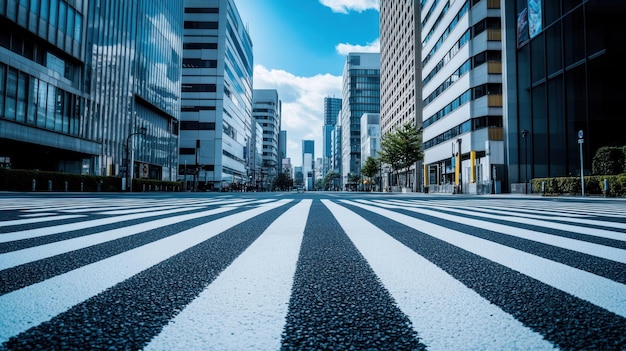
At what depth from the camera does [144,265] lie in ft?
6.15

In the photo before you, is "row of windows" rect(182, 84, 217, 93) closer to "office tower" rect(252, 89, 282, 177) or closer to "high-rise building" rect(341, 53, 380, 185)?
"high-rise building" rect(341, 53, 380, 185)

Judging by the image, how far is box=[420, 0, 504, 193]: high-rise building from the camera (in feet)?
100

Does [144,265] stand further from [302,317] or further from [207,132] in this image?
[207,132]

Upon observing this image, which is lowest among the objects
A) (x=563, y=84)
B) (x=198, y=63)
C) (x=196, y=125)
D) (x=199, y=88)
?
(x=563, y=84)

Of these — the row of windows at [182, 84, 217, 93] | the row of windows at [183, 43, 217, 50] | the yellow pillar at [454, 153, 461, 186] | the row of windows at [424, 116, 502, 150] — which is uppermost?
the row of windows at [183, 43, 217, 50]

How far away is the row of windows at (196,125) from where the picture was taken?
63.0 metres

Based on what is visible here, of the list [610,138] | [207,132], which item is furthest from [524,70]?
[207,132]

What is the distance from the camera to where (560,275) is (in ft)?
5.44

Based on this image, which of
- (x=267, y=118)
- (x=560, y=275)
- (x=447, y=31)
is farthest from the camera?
(x=267, y=118)

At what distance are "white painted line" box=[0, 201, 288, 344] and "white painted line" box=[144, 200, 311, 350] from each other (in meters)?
0.43

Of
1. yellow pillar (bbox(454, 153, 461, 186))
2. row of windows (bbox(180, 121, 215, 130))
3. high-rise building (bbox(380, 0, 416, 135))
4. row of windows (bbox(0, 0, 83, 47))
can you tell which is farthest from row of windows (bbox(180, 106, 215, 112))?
yellow pillar (bbox(454, 153, 461, 186))

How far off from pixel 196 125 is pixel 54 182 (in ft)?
140

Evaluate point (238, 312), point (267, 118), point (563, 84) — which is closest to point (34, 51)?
point (238, 312)

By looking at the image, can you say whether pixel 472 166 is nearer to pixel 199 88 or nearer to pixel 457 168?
pixel 457 168
